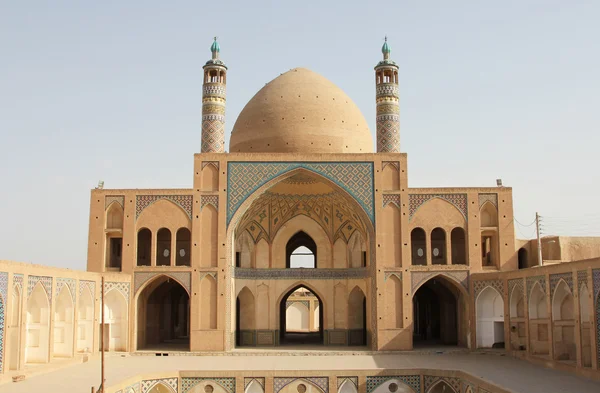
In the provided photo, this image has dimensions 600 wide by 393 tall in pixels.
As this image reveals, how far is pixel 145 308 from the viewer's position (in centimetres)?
1775

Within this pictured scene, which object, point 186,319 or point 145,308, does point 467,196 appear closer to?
point 145,308

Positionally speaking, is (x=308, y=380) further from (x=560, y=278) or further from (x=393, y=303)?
(x=560, y=278)

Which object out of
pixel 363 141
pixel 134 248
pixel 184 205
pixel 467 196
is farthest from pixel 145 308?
Answer: pixel 467 196

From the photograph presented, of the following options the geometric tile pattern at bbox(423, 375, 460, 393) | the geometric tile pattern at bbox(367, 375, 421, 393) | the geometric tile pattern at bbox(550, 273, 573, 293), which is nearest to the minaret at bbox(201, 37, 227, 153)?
the geometric tile pattern at bbox(367, 375, 421, 393)

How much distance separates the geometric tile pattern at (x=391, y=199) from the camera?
1684cm

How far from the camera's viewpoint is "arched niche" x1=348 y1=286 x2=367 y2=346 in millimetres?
18656

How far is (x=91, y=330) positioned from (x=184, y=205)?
353 cm

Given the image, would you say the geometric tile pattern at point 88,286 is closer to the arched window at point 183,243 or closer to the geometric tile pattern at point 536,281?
the arched window at point 183,243

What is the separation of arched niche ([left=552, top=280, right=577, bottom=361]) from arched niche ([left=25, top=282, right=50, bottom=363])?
9.38m

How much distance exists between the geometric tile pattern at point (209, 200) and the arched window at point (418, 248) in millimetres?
5124

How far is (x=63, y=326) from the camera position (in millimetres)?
14203

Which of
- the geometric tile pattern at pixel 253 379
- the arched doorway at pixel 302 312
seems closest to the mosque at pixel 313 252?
the geometric tile pattern at pixel 253 379

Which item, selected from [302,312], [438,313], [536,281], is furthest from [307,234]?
[302,312]

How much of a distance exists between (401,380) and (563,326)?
3.14 metres
